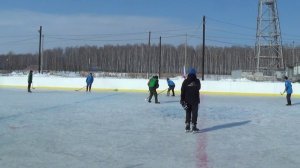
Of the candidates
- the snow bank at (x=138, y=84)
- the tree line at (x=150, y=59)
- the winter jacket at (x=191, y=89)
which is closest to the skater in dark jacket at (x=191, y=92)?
the winter jacket at (x=191, y=89)

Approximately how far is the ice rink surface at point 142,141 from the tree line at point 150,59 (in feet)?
218

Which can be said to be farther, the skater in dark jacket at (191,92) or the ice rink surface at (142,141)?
the skater in dark jacket at (191,92)

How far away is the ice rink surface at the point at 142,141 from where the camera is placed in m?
6.13

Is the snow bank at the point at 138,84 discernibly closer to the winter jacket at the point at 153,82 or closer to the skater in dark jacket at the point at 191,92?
the winter jacket at the point at 153,82

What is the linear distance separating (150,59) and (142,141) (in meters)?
75.8

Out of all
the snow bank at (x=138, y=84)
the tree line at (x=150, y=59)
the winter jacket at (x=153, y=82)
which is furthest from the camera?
the tree line at (x=150, y=59)

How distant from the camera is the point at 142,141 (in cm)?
795

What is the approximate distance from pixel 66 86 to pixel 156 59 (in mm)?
57251

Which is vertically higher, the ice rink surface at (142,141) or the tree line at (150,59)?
the tree line at (150,59)

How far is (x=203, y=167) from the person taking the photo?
5.83m

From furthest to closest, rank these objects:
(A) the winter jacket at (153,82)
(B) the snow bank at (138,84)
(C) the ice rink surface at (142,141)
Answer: (B) the snow bank at (138,84)
(A) the winter jacket at (153,82)
(C) the ice rink surface at (142,141)

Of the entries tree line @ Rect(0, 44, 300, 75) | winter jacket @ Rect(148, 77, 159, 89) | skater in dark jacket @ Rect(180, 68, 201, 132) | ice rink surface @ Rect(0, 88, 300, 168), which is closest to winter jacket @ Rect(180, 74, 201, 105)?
skater in dark jacket @ Rect(180, 68, 201, 132)

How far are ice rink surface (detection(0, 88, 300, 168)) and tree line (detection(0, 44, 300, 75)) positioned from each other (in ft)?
218

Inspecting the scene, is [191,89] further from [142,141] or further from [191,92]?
[142,141]
